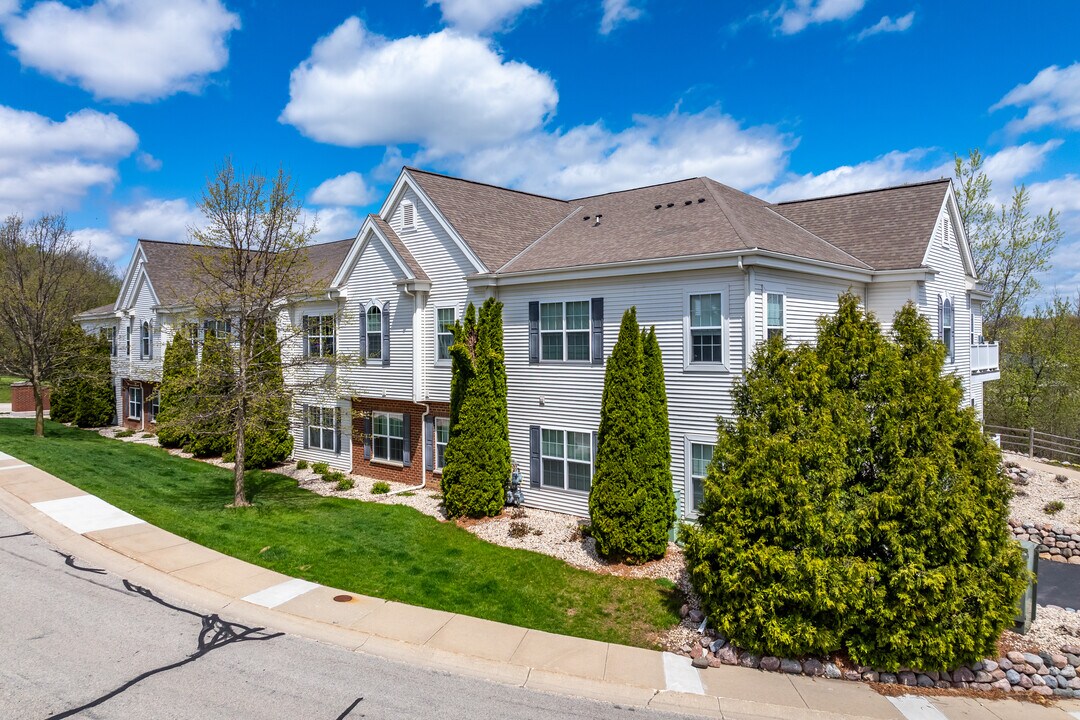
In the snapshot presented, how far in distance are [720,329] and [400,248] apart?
10.2 m

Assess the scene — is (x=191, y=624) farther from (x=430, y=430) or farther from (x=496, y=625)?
(x=430, y=430)

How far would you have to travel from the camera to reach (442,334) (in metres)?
18.9

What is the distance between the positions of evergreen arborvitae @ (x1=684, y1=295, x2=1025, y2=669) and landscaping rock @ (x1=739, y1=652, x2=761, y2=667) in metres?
0.18

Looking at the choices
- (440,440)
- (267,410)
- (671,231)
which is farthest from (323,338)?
(671,231)

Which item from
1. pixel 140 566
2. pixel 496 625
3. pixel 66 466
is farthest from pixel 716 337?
pixel 66 466

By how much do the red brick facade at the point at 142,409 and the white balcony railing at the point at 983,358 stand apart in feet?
111

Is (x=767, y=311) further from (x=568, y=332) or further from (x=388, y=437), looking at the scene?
(x=388, y=437)

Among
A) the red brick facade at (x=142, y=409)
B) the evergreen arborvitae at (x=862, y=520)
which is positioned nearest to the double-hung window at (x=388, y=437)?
the evergreen arborvitae at (x=862, y=520)

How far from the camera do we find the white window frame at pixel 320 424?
20.9 meters

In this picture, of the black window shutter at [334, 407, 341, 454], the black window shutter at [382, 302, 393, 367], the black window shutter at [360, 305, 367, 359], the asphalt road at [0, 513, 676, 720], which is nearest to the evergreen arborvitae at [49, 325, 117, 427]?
the black window shutter at [334, 407, 341, 454]

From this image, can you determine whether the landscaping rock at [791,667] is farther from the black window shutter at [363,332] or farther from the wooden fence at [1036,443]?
the wooden fence at [1036,443]

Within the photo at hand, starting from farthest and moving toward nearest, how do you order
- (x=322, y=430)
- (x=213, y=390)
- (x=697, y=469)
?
(x=322, y=430), (x=213, y=390), (x=697, y=469)

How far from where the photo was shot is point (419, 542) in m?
14.2

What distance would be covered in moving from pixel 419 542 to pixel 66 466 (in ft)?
44.1
